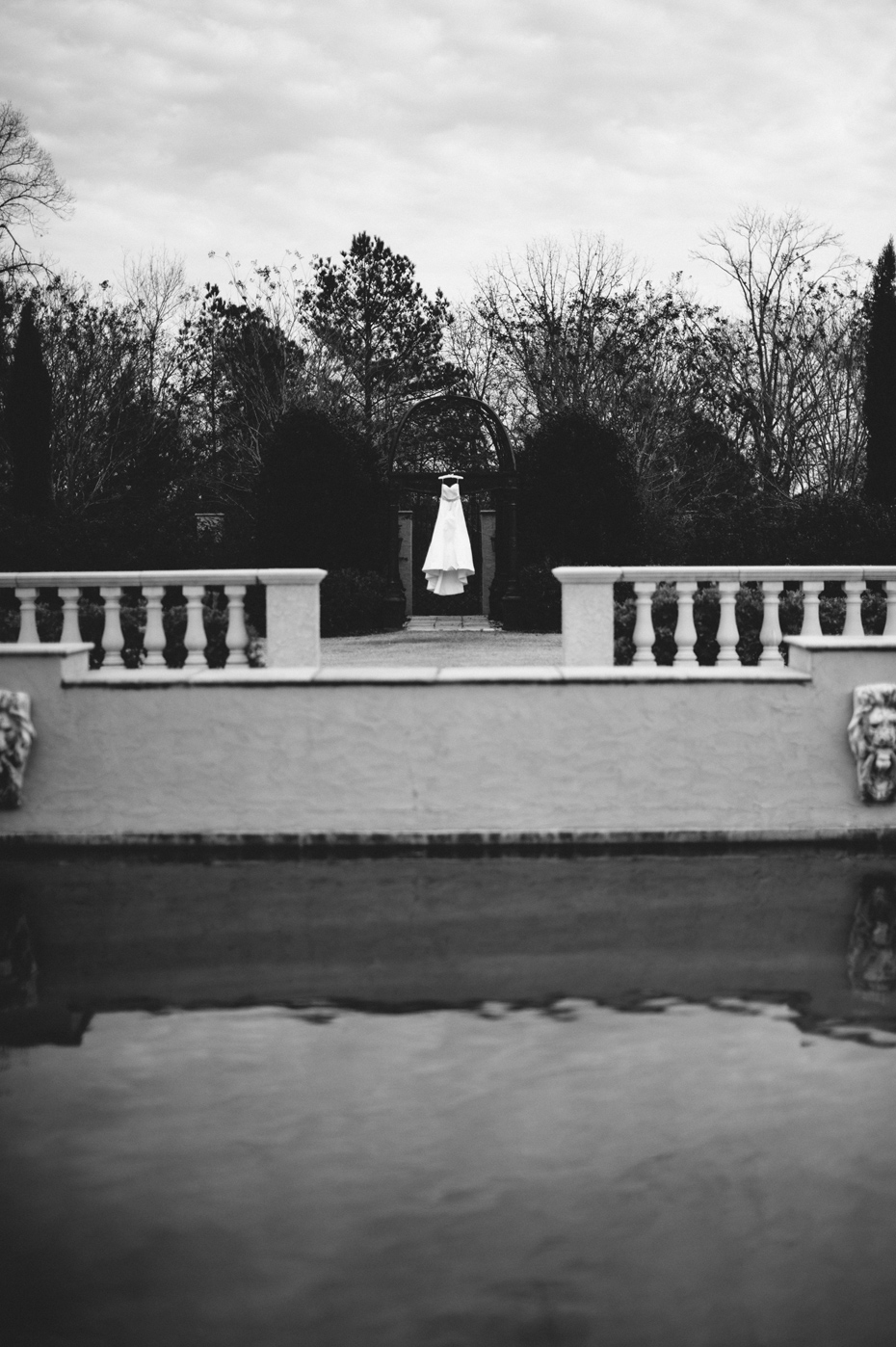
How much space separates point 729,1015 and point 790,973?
24.1 inches

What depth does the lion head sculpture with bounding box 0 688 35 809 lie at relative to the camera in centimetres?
686

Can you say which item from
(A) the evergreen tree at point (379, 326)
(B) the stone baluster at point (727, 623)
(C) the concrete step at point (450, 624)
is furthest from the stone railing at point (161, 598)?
(A) the evergreen tree at point (379, 326)

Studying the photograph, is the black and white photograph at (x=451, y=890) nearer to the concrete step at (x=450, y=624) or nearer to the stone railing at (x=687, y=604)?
the stone railing at (x=687, y=604)

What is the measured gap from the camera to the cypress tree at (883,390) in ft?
63.1

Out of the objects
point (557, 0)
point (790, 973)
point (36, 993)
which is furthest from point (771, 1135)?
point (557, 0)

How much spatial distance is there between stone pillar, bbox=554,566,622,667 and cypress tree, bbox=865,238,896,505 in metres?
12.7

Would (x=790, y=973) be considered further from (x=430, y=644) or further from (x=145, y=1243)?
(x=430, y=644)

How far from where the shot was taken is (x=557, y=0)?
515 inches

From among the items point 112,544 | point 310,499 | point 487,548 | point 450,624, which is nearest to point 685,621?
point 450,624

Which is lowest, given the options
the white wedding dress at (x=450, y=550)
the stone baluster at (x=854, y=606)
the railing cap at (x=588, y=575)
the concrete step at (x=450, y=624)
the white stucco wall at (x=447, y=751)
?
the white stucco wall at (x=447, y=751)

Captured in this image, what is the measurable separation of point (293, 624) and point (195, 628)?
0.69 m

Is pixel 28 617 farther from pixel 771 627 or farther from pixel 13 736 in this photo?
pixel 771 627

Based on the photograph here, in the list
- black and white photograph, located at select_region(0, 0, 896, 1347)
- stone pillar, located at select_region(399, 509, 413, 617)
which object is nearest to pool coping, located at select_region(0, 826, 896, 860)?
black and white photograph, located at select_region(0, 0, 896, 1347)

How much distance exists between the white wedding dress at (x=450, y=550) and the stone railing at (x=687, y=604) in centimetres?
758
